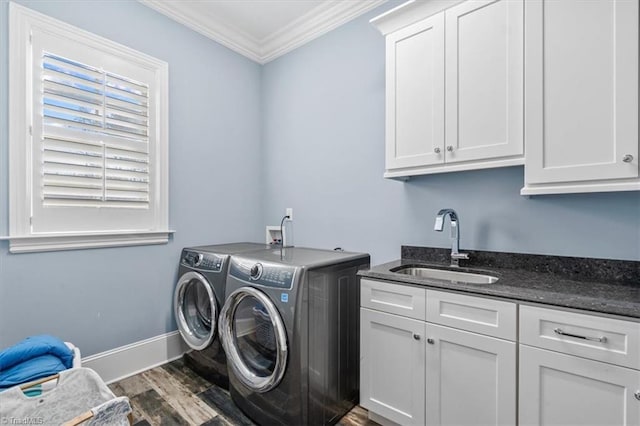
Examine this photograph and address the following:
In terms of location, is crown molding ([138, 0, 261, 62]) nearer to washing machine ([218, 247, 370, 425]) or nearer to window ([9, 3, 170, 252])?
window ([9, 3, 170, 252])

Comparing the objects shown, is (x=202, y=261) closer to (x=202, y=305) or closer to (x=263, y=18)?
(x=202, y=305)

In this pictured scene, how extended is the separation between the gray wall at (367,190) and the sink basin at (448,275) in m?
0.22

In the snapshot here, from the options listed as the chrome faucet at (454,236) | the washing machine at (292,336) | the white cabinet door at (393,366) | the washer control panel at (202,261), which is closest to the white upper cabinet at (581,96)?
the chrome faucet at (454,236)

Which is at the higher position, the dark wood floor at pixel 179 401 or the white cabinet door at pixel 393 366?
the white cabinet door at pixel 393 366

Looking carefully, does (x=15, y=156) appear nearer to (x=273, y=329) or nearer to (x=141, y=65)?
(x=141, y=65)

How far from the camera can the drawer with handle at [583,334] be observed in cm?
98

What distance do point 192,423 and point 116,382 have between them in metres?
0.80

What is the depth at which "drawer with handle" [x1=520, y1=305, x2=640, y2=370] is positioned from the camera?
0.98 metres

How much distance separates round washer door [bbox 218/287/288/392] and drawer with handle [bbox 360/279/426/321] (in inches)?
18.9

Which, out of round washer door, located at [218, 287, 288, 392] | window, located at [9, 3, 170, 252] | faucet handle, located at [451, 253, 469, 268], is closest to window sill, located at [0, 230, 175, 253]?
window, located at [9, 3, 170, 252]

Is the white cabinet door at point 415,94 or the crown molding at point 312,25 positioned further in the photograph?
the crown molding at point 312,25

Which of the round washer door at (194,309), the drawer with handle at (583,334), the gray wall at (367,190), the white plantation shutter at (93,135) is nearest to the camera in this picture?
the drawer with handle at (583,334)

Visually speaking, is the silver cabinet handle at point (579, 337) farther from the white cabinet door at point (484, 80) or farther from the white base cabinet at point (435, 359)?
the white cabinet door at point (484, 80)

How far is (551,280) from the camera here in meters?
1.38
